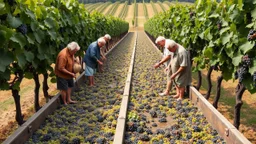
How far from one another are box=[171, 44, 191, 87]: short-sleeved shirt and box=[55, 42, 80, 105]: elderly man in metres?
2.96

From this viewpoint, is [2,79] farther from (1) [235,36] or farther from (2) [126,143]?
(1) [235,36]

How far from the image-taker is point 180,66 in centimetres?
822

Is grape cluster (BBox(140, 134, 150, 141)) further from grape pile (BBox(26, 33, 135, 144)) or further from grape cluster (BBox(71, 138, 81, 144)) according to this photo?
grape cluster (BBox(71, 138, 81, 144))

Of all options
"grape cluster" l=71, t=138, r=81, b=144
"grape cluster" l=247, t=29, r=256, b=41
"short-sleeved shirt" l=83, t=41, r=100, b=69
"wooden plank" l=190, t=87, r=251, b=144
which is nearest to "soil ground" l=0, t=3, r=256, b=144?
"wooden plank" l=190, t=87, r=251, b=144

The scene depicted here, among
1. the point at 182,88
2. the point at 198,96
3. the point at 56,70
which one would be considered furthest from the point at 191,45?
the point at 56,70

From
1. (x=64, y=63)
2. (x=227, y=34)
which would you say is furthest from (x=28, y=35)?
(x=227, y=34)

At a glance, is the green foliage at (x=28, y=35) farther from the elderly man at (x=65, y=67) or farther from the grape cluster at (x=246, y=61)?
the grape cluster at (x=246, y=61)

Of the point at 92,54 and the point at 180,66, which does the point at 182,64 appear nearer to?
the point at 180,66

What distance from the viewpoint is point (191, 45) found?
1005 cm

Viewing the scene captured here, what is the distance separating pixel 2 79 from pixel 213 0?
580cm

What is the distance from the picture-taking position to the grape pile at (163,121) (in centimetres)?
590

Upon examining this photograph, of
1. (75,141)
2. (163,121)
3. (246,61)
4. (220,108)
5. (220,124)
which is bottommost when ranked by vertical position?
(220,108)

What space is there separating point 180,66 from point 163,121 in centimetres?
200

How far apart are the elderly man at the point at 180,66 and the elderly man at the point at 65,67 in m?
2.82
